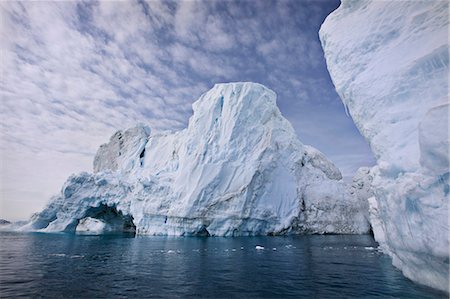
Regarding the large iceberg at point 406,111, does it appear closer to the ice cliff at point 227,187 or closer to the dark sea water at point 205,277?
the dark sea water at point 205,277


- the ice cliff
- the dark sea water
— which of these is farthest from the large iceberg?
the ice cliff

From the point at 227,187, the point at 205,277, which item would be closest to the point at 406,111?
the point at 205,277

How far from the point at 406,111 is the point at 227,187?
23191 mm

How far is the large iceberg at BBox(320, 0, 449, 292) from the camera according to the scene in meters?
6.21

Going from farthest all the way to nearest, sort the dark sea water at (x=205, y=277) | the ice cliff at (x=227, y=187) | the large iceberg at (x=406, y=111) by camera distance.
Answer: the ice cliff at (x=227, y=187) < the dark sea water at (x=205, y=277) < the large iceberg at (x=406, y=111)

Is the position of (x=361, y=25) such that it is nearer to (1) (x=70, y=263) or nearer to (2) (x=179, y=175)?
(1) (x=70, y=263)

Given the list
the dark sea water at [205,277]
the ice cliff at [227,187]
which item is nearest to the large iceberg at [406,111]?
the dark sea water at [205,277]

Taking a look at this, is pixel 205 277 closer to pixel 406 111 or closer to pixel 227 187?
pixel 406 111

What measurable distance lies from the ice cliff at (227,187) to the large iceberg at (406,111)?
20.3 meters

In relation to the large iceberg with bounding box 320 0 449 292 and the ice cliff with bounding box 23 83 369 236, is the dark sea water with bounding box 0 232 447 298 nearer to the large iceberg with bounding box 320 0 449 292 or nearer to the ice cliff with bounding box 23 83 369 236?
the large iceberg with bounding box 320 0 449 292

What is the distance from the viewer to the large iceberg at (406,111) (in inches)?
244

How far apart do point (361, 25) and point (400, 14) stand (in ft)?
5.08

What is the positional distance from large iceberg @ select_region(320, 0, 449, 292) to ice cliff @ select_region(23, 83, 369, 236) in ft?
66.5

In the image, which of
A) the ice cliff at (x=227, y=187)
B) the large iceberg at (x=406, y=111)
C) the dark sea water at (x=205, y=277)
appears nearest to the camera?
the large iceberg at (x=406, y=111)
